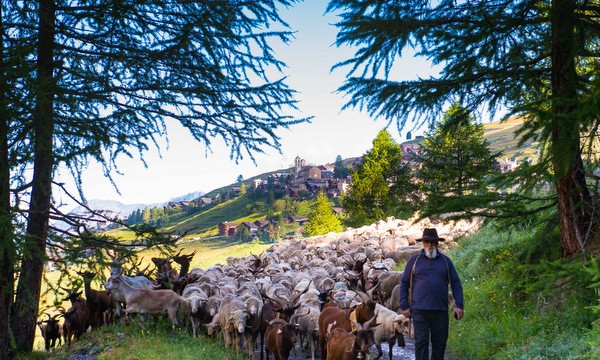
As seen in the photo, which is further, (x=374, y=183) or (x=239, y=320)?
(x=374, y=183)

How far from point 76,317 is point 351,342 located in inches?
289

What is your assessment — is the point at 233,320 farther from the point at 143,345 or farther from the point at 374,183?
the point at 374,183

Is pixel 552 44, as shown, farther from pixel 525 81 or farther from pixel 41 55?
pixel 41 55

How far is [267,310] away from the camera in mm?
10594

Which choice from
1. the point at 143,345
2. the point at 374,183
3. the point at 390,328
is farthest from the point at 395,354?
the point at 374,183

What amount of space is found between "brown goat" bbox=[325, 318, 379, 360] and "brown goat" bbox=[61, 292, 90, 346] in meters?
6.71

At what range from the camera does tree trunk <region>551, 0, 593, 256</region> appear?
739 centimetres

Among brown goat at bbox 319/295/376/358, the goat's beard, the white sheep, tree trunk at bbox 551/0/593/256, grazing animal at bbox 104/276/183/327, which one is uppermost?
tree trunk at bbox 551/0/593/256

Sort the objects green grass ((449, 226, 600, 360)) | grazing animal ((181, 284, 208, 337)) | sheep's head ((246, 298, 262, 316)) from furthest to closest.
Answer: grazing animal ((181, 284, 208, 337))
sheep's head ((246, 298, 262, 316))
green grass ((449, 226, 600, 360))

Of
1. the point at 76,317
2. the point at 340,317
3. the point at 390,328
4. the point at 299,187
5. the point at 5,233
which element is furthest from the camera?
the point at 299,187

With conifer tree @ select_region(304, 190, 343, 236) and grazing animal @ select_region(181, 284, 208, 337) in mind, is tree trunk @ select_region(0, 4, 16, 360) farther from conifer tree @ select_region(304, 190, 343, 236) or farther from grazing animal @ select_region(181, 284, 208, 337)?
conifer tree @ select_region(304, 190, 343, 236)

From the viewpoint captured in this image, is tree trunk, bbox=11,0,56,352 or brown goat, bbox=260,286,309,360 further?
brown goat, bbox=260,286,309,360

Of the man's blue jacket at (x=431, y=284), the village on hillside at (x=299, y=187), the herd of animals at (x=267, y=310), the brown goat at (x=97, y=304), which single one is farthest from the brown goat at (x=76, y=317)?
the village on hillside at (x=299, y=187)

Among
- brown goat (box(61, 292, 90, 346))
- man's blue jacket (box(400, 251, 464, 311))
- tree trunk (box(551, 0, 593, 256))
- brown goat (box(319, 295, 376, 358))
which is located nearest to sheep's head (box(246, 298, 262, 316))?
brown goat (box(319, 295, 376, 358))
